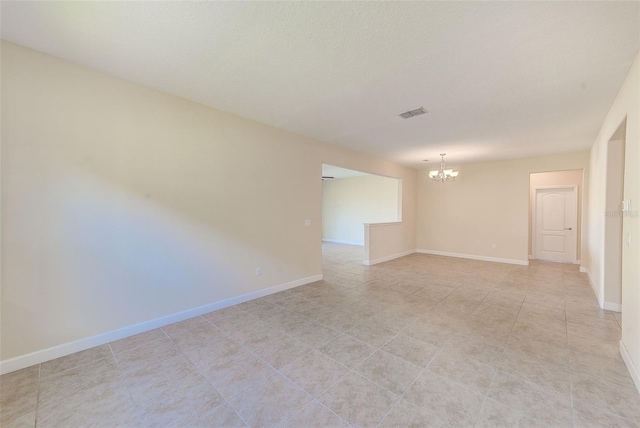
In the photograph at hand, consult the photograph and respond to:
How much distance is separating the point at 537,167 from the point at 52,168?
819cm

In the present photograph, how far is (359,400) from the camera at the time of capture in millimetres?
1713

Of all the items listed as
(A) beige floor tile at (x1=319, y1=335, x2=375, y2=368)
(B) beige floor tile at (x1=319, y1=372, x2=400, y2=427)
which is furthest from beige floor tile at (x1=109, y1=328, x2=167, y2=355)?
(B) beige floor tile at (x1=319, y1=372, x2=400, y2=427)

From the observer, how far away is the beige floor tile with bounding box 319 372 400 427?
1571mm

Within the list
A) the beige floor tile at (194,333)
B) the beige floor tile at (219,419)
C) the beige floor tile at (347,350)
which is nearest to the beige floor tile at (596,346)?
the beige floor tile at (347,350)

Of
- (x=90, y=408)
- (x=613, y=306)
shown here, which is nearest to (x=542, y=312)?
(x=613, y=306)

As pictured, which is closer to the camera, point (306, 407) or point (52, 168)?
point (306, 407)

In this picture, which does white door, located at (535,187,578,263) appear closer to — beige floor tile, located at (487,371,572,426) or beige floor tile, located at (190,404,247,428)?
beige floor tile, located at (487,371,572,426)

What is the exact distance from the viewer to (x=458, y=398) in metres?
1.73

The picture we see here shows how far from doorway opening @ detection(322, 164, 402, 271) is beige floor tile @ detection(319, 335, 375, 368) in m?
5.06

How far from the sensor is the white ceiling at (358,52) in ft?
5.43

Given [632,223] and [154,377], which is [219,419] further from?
[632,223]

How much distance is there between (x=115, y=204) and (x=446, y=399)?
10.9 ft

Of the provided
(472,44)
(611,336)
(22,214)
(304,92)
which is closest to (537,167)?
(611,336)

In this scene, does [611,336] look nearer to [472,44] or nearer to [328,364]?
[328,364]
